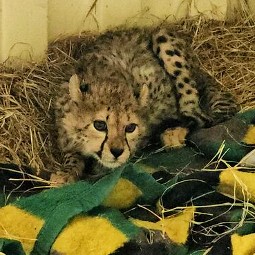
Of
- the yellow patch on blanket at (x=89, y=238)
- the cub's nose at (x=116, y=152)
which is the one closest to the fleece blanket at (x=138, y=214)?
the yellow patch on blanket at (x=89, y=238)

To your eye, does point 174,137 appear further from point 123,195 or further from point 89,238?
point 89,238

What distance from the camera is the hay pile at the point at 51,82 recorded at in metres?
2.52

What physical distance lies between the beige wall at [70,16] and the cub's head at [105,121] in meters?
0.38

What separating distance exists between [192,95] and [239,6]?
30.2 inches

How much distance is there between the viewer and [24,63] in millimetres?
2775

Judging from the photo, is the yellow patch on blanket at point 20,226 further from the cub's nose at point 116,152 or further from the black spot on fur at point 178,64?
the black spot on fur at point 178,64

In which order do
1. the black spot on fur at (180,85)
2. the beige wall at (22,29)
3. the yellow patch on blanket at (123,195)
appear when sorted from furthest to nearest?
the black spot on fur at (180,85) < the beige wall at (22,29) < the yellow patch on blanket at (123,195)

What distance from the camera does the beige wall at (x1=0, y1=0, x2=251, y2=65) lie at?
270cm

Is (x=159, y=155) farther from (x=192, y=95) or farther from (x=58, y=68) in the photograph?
(x=58, y=68)

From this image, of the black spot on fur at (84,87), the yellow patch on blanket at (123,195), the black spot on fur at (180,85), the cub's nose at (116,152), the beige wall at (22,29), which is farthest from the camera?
the black spot on fur at (180,85)

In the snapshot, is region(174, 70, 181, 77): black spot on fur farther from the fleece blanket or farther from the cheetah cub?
the fleece blanket

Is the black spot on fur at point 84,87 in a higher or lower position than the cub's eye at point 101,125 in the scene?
higher

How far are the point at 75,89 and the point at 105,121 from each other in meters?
0.14

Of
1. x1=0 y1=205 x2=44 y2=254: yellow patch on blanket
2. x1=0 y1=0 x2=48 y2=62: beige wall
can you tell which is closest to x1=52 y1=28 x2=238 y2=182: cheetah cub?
x1=0 y1=0 x2=48 y2=62: beige wall
